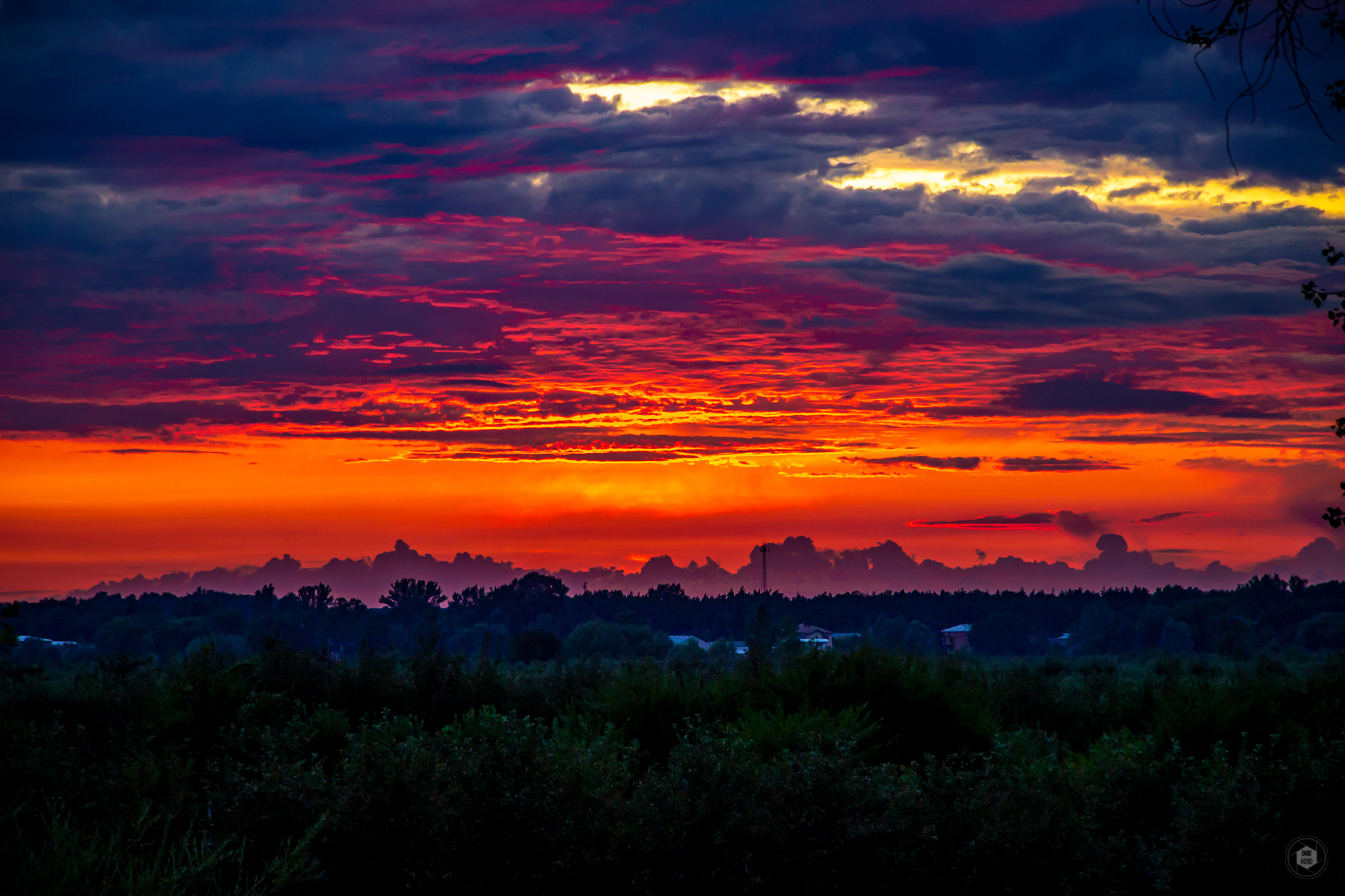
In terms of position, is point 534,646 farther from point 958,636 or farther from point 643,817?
point 643,817

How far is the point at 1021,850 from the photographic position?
11.3 m

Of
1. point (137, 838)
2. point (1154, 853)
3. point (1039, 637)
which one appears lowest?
point (1039, 637)

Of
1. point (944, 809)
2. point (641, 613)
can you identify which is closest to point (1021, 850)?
point (944, 809)

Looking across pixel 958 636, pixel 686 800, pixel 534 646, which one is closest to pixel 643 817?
pixel 686 800

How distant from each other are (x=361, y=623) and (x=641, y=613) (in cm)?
4554

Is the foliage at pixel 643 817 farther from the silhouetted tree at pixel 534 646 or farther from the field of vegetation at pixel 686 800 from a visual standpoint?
the silhouetted tree at pixel 534 646

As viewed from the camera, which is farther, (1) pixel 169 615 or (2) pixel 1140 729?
(1) pixel 169 615

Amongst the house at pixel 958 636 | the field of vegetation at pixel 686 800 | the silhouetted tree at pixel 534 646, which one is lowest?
the house at pixel 958 636

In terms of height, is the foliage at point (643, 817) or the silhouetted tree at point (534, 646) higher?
the foliage at point (643, 817)

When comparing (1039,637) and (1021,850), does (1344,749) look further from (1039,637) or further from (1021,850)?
(1039,637)

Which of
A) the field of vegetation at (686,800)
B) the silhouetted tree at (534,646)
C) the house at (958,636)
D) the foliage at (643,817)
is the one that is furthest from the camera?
the house at (958,636)

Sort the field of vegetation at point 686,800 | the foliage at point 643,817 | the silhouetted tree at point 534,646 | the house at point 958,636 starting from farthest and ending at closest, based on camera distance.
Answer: the house at point 958,636
the silhouetted tree at point 534,646
the field of vegetation at point 686,800
the foliage at point 643,817

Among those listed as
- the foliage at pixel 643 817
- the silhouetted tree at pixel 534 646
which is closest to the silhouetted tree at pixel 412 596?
the silhouetted tree at pixel 534 646

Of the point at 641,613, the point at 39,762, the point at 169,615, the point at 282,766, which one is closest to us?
the point at 282,766
